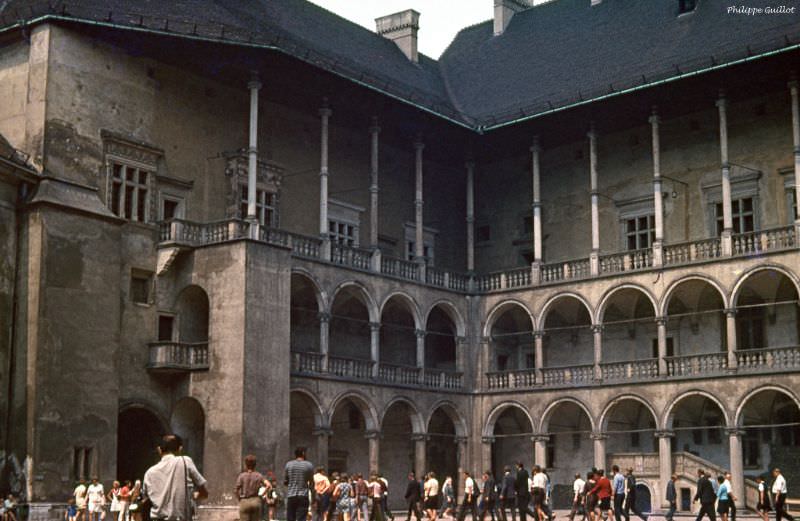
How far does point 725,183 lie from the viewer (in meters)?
38.2

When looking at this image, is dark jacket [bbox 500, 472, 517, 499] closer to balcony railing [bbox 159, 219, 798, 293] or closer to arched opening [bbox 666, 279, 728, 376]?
arched opening [bbox 666, 279, 728, 376]

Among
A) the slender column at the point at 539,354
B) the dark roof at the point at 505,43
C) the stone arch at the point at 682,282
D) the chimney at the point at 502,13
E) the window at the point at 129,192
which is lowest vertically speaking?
the slender column at the point at 539,354

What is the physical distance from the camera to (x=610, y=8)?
4697 cm

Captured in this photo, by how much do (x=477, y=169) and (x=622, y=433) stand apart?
11649mm

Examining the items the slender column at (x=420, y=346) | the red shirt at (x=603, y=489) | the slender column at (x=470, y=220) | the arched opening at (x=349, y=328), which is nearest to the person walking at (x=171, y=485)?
the red shirt at (x=603, y=489)

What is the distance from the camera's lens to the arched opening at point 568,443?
4253 cm

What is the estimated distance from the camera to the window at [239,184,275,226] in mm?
37844

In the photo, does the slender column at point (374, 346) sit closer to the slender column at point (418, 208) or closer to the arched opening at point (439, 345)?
the slender column at point (418, 208)

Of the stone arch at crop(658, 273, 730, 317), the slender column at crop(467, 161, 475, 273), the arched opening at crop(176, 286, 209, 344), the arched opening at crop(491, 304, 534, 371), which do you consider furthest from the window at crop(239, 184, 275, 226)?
the stone arch at crop(658, 273, 730, 317)

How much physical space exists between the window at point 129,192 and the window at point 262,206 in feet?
10.8

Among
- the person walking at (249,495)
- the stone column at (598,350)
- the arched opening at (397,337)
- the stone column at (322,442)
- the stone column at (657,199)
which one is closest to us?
the person walking at (249,495)

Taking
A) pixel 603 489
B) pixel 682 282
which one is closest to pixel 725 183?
pixel 682 282

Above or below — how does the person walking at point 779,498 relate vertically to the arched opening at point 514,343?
below
